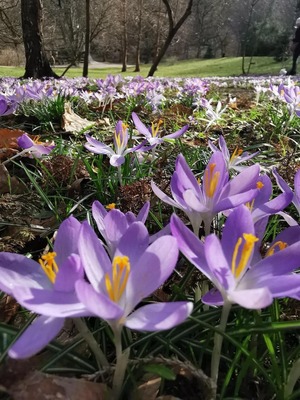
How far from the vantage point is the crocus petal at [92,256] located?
60cm

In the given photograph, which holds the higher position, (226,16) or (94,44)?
(226,16)

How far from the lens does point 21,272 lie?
61 centimetres

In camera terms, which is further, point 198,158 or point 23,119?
point 23,119

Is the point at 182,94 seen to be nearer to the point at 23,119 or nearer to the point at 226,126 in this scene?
the point at 226,126

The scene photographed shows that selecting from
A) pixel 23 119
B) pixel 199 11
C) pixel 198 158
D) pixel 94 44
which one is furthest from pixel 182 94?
pixel 199 11

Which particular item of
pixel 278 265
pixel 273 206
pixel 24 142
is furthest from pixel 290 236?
pixel 24 142

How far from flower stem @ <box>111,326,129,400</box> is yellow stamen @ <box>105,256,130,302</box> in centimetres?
4

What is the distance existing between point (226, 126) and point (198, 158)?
57.2 inches

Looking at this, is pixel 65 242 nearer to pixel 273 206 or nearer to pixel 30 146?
pixel 273 206

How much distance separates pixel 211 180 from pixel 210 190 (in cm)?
2

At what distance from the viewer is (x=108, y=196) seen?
1686mm

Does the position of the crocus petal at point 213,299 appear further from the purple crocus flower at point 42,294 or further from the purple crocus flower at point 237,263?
the purple crocus flower at point 42,294

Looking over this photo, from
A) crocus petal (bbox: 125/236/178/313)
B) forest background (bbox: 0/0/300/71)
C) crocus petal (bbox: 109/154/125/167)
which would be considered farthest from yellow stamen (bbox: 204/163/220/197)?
forest background (bbox: 0/0/300/71)

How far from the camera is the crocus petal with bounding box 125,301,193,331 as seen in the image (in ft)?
1.59
